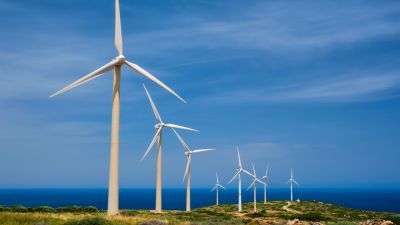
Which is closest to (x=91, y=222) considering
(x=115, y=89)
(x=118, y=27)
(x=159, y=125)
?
(x=115, y=89)

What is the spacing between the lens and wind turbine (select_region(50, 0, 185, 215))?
37969 mm

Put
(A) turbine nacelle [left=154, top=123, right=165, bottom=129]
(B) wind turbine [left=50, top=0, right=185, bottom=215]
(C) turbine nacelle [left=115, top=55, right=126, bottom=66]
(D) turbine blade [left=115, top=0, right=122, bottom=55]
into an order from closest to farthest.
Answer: (B) wind turbine [left=50, top=0, right=185, bottom=215], (C) turbine nacelle [left=115, top=55, right=126, bottom=66], (D) turbine blade [left=115, top=0, right=122, bottom=55], (A) turbine nacelle [left=154, top=123, right=165, bottom=129]

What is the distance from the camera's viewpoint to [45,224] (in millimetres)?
25812

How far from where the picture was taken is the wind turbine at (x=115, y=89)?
125 ft

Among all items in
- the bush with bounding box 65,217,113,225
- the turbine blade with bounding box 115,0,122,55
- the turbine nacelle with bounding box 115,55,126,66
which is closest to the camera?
the bush with bounding box 65,217,113,225

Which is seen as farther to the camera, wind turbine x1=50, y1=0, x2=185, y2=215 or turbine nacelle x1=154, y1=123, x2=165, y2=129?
turbine nacelle x1=154, y1=123, x2=165, y2=129

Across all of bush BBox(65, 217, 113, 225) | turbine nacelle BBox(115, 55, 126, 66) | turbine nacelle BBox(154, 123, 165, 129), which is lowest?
bush BBox(65, 217, 113, 225)

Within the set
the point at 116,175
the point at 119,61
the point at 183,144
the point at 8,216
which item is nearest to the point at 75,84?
the point at 119,61

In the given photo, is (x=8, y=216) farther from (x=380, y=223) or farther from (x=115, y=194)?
(x=380, y=223)

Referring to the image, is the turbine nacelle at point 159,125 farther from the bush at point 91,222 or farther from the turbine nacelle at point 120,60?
→ the bush at point 91,222

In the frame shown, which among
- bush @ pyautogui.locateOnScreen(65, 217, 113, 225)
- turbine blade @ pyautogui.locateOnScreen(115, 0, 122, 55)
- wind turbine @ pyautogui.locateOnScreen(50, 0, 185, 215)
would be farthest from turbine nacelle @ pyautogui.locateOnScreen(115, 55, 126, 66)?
bush @ pyautogui.locateOnScreen(65, 217, 113, 225)

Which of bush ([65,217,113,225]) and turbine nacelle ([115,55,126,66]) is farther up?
turbine nacelle ([115,55,126,66])

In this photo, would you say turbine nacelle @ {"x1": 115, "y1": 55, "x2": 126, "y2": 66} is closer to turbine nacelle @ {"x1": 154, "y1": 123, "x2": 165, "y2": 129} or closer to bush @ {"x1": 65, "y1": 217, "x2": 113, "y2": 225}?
bush @ {"x1": 65, "y1": 217, "x2": 113, "y2": 225}

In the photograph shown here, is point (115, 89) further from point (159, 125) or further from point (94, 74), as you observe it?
point (159, 125)
